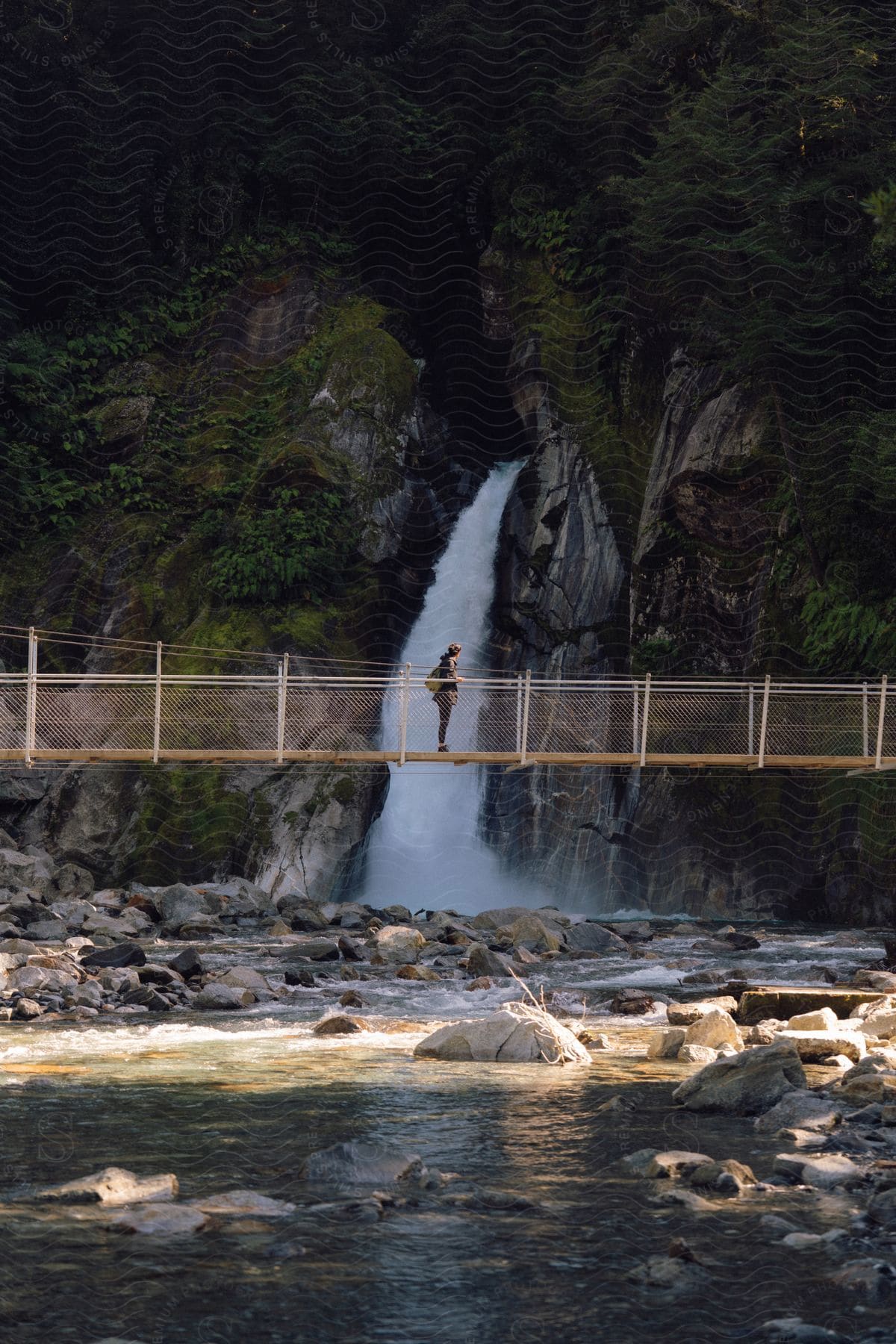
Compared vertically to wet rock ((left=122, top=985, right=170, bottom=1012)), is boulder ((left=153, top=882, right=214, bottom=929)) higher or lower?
lower

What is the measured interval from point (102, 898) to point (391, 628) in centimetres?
708

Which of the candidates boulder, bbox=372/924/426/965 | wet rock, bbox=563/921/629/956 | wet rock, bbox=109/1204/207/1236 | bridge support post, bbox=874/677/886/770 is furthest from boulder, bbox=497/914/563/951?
wet rock, bbox=109/1204/207/1236

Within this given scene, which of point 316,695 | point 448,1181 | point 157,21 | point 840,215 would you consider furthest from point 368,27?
point 448,1181

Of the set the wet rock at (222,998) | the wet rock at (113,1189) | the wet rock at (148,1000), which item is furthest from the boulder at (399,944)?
the wet rock at (113,1189)

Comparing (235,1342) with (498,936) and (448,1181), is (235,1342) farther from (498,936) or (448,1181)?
(498,936)

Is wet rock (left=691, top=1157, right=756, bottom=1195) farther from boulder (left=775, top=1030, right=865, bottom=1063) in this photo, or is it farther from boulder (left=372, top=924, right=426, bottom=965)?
boulder (left=372, top=924, right=426, bottom=965)

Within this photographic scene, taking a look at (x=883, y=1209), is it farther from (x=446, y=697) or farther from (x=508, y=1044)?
(x=446, y=697)

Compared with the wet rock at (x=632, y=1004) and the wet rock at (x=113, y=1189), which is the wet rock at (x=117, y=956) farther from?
the wet rock at (x=113, y=1189)

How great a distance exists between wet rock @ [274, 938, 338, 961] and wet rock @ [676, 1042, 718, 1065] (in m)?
5.80

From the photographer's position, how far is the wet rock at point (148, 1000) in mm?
11617

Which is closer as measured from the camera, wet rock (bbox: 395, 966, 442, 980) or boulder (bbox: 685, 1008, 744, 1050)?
boulder (bbox: 685, 1008, 744, 1050)

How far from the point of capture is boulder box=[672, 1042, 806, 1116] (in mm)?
8078

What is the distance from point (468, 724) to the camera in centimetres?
1761

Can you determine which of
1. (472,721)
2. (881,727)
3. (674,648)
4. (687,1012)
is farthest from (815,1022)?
(674,648)
